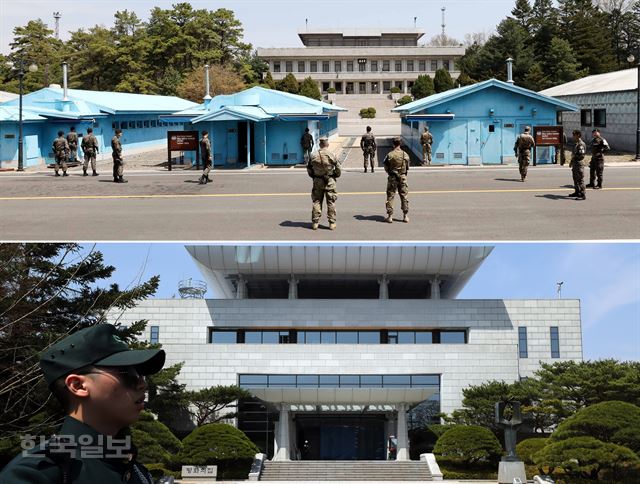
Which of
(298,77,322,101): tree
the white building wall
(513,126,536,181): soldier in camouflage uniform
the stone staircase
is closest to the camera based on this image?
(513,126,536,181): soldier in camouflage uniform

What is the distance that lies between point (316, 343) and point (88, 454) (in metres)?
45.7

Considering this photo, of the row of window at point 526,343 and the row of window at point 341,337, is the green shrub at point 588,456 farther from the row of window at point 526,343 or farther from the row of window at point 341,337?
the row of window at point 526,343

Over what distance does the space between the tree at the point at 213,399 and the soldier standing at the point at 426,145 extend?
13.9 m

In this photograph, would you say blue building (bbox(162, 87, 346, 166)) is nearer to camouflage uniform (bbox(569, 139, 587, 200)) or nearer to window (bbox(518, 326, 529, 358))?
camouflage uniform (bbox(569, 139, 587, 200))

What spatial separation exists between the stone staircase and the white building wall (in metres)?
8.10

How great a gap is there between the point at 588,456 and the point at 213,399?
18359 millimetres

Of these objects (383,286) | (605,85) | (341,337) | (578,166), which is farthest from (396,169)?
(605,85)

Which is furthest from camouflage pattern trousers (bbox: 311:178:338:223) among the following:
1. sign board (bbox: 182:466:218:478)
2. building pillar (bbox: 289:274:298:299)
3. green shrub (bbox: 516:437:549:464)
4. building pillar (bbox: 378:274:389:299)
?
building pillar (bbox: 289:274:298:299)

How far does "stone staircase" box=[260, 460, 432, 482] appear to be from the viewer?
35.1 metres

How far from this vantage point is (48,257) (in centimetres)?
1691

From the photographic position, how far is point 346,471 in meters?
35.7

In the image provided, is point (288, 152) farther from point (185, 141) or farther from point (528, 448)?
point (528, 448)

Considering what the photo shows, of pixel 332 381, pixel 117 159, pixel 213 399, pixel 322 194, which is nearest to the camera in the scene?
pixel 322 194

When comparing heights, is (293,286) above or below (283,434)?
above
